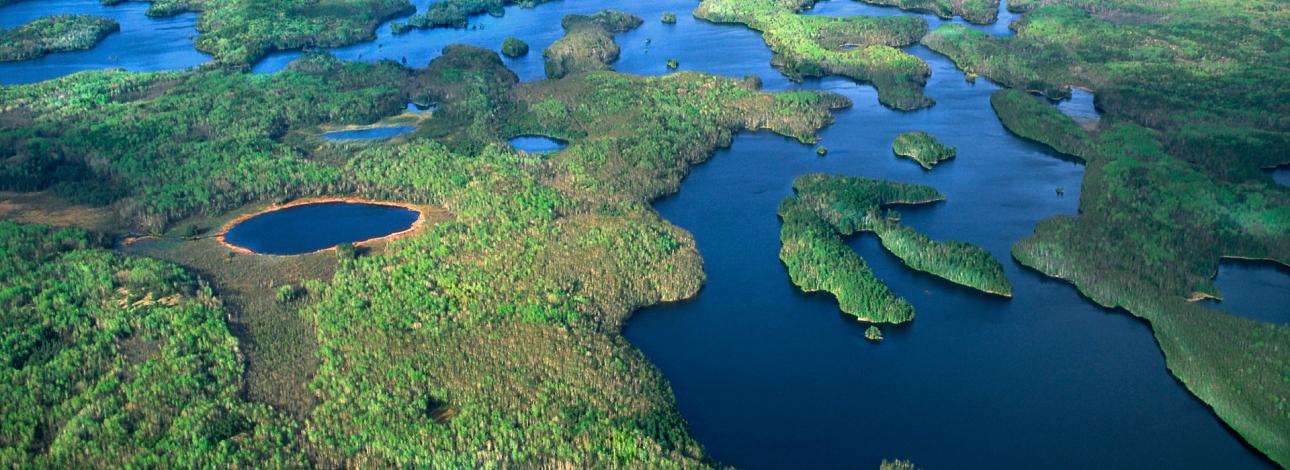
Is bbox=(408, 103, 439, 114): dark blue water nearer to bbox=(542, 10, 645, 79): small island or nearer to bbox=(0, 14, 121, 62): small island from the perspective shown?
bbox=(542, 10, 645, 79): small island

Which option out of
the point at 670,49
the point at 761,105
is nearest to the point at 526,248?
the point at 761,105

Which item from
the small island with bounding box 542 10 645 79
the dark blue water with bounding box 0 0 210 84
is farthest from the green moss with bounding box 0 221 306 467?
the small island with bounding box 542 10 645 79

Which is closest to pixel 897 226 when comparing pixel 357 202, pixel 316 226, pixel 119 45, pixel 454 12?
pixel 357 202

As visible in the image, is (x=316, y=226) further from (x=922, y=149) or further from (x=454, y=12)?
(x=454, y=12)

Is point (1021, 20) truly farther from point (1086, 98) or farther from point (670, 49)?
point (670, 49)

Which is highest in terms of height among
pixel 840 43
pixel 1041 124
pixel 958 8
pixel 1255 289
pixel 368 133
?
pixel 958 8

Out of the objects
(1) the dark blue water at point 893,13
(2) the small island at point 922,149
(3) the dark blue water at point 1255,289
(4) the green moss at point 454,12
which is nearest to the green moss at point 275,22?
(4) the green moss at point 454,12

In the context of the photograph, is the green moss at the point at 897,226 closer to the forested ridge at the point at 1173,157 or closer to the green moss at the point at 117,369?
the forested ridge at the point at 1173,157
